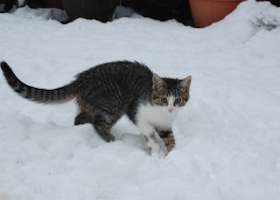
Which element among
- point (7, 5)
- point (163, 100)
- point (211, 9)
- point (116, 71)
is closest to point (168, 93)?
point (163, 100)

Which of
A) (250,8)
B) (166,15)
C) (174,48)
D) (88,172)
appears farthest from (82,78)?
(166,15)

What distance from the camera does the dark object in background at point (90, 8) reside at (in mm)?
7691

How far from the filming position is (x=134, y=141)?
4.00 m

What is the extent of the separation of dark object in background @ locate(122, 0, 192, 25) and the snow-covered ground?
0.51 m

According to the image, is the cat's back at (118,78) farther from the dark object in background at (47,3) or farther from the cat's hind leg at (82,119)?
the dark object in background at (47,3)

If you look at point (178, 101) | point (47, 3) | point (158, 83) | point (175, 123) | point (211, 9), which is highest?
point (158, 83)

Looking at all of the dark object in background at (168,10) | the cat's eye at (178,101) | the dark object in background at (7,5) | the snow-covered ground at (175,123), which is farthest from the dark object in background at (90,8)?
the cat's eye at (178,101)

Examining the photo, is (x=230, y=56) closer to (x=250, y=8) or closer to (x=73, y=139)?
(x=250, y=8)

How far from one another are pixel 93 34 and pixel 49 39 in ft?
2.25

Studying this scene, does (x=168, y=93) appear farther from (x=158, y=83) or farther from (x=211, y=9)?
(x=211, y=9)

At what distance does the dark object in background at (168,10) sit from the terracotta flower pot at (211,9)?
51cm

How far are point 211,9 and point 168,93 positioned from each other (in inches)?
160

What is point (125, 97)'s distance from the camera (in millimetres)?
3910

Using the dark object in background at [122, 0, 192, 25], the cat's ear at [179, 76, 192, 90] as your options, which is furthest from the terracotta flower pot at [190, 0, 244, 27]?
the cat's ear at [179, 76, 192, 90]
